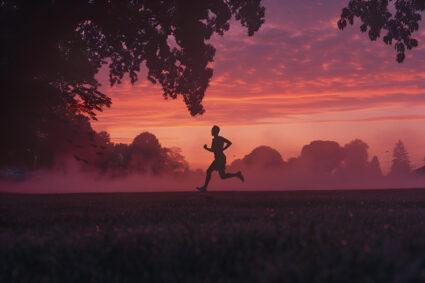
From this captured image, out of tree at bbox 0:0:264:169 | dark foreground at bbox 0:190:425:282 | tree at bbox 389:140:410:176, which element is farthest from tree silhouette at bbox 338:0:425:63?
tree at bbox 389:140:410:176

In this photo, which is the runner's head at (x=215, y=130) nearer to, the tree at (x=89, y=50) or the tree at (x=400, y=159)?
the tree at (x=89, y=50)

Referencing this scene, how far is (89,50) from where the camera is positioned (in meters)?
18.8

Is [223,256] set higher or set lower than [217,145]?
lower

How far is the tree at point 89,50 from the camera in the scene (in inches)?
460

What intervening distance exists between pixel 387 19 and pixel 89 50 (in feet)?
38.7

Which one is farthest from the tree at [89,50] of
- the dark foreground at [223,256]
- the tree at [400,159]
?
the tree at [400,159]

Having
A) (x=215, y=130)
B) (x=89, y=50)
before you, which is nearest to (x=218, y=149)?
(x=215, y=130)

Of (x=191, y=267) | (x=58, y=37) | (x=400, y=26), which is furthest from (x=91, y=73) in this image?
(x=191, y=267)

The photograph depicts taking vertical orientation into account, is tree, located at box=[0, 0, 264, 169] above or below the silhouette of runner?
above

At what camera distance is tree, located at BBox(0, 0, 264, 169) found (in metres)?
11.7

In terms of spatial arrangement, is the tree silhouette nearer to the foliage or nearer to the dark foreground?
the dark foreground

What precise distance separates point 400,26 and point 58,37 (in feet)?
36.7

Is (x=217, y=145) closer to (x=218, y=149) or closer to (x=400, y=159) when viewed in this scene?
(x=218, y=149)

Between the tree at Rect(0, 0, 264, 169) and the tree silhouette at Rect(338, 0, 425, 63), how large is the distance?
3298 mm
